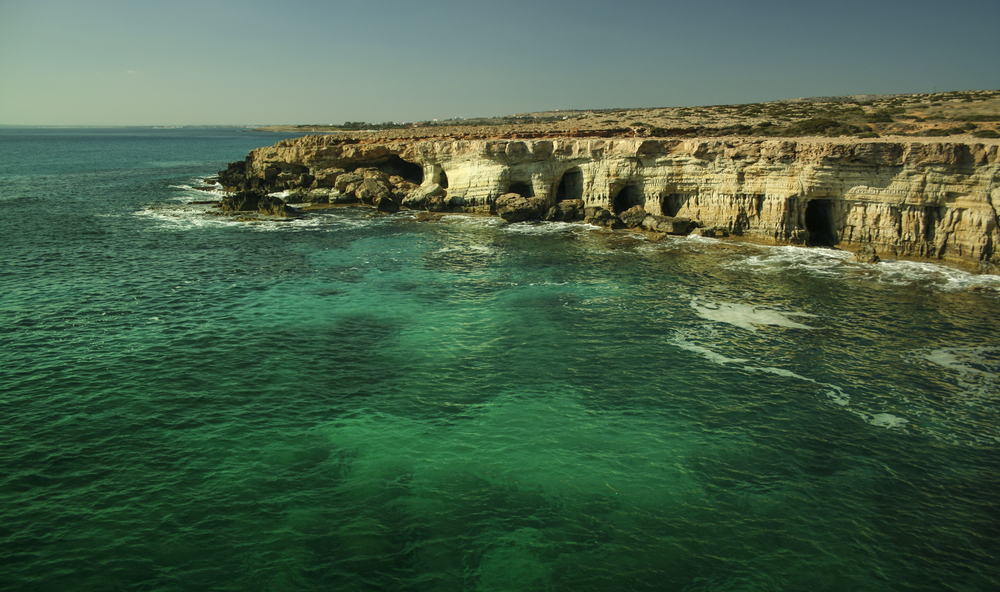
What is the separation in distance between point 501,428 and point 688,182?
29277 mm

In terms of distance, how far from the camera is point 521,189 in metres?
47.8

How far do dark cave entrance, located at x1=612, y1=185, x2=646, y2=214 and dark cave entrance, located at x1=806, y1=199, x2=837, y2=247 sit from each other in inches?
442

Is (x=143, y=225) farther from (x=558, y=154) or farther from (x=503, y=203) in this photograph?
(x=558, y=154)

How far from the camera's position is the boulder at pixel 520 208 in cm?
4325

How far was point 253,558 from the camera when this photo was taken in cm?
1053

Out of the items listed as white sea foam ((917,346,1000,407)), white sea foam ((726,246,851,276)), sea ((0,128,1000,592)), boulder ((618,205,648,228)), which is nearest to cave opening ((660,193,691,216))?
boulder ((618,205,648,228))

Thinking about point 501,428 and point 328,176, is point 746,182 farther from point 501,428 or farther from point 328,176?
point 328,176


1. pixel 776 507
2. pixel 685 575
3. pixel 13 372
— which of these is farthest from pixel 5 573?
pixel 776 507

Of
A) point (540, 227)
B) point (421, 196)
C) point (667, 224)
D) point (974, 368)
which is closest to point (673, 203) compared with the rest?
point (667, 224)

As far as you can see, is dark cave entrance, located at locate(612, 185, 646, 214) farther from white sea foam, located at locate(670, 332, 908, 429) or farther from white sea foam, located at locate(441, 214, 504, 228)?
white sea foam, located at locate(670, 332, 908, 429)

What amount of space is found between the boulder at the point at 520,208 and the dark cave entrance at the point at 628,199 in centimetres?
598

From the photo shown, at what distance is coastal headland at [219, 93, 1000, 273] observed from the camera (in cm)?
2895

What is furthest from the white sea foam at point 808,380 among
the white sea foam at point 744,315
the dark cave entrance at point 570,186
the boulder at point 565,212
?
the dark cave entrance at point 570,186

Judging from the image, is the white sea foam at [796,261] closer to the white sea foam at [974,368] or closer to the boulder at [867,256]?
the boulder at [867,256]
